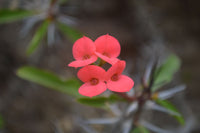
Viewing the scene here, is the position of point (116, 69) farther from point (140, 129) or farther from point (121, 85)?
point (140, 129)

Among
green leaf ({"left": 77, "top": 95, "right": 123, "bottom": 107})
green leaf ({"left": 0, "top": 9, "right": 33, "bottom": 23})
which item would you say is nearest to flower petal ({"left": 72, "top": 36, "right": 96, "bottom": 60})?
green leaf ({"left": 77, "top": 95, "right": 123, "bottom": 107})

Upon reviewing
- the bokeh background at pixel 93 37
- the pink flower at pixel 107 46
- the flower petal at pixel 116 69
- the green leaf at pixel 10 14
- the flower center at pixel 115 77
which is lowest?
the bokeh background at pixel 93 37

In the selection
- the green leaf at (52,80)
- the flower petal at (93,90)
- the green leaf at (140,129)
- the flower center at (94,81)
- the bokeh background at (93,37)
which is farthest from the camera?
the bokeh background at (93,37)

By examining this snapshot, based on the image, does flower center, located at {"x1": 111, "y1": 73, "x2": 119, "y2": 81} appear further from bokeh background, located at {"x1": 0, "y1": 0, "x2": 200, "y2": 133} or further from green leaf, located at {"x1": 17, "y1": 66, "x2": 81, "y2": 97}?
bokeh background, located at {"x1": 0, "y1": 0, "x2": 200, "y2": 133}

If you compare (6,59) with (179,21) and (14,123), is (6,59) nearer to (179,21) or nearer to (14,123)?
(14,123)

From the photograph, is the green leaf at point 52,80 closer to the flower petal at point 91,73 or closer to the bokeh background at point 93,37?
the flower petal at point 91,73

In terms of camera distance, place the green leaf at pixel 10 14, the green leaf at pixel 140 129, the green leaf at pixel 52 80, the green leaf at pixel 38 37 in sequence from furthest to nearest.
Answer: the green leaf at pixel 10 14, the green leaf at pixel 38 37, the green leaf at pixel 52 80, the green leaf at pixel 140 129

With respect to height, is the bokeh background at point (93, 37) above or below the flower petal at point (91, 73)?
below

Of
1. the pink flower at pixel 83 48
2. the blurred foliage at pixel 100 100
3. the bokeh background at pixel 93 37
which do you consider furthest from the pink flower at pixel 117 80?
the bokeh background at pixel 93 37

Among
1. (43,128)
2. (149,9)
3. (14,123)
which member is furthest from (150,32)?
(14,123)
